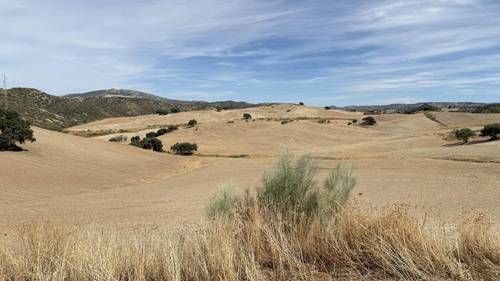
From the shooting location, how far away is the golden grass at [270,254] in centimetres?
553

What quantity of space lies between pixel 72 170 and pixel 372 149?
30527 millimetres

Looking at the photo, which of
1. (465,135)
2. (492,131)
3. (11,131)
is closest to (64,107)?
(11,131)

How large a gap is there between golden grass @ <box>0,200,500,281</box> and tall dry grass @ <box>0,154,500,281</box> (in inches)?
0.5

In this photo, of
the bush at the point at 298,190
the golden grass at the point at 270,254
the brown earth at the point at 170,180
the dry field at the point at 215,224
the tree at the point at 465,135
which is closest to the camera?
the golden grass at the point at 270,254

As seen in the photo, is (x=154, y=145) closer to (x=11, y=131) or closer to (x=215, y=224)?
(x=11, y=131)

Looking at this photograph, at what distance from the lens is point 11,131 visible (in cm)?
3122

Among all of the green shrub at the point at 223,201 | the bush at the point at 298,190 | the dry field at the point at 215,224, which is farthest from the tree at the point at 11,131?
the bush at the point at 298,190

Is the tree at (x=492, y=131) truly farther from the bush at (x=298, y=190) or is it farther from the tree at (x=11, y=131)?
the bush at (x=298, y=190)

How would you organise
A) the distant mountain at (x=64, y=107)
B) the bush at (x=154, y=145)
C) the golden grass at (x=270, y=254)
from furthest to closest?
the distant mountain at (x=64, y=107) < the bush at (x=154, y=145) < the golden grass at (x=270, y=254)

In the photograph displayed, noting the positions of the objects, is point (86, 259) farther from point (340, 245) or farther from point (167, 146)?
point (167, 146)

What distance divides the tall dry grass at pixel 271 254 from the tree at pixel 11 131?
84.9 feet

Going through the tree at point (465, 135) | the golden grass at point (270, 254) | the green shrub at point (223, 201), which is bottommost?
the tree at point (465, 135)

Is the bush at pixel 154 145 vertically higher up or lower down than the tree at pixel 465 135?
lower down

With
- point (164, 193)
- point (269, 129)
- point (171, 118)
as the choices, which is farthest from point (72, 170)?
point (171, 118)
